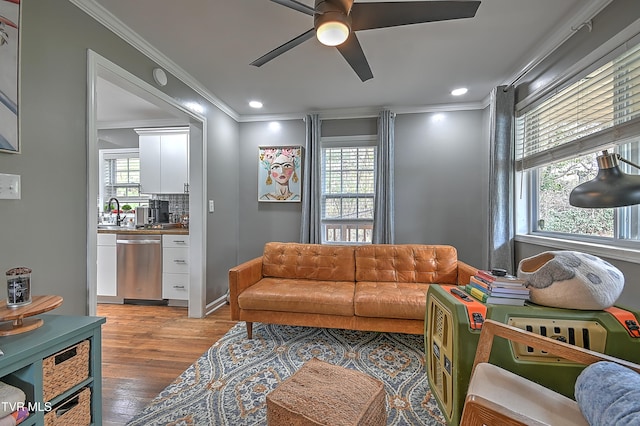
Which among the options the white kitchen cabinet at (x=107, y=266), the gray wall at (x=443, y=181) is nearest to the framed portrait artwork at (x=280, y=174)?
the gray wall at (x=443, y=181)

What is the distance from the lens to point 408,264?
286 centimetres

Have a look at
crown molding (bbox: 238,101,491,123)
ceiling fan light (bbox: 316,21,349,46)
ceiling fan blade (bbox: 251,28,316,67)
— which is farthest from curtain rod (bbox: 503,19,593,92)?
ceiling fan blade (bbox: 251,28,316,67)

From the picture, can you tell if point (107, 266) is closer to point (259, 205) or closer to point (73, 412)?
point (259, 205)

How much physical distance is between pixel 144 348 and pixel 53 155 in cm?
171

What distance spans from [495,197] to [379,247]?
4.05 ft

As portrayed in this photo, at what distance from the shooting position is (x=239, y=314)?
2473 millimetres

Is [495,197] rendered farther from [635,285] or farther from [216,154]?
[216,154]

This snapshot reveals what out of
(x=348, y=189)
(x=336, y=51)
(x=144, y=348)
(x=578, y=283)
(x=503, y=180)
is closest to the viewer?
(x=578, y=283)

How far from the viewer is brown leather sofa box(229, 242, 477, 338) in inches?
90.1

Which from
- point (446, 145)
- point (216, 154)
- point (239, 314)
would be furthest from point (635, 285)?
point (216, 154)

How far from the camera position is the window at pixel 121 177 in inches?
172

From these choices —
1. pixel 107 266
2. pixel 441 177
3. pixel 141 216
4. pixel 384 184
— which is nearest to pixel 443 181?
pixel 441 177

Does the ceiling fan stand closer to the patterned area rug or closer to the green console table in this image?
the green console table

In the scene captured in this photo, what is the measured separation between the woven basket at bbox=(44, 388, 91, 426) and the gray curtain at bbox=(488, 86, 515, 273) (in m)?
3.17
